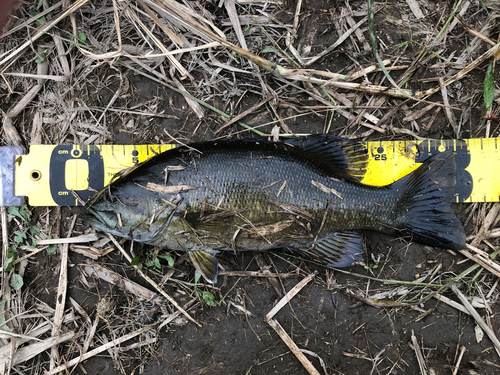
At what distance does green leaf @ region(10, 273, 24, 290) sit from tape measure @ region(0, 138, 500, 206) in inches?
32.4

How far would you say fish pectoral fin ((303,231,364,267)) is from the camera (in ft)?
11.9

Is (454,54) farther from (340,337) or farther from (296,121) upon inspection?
(340,337)

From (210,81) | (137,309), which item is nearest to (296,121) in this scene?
(210,81)

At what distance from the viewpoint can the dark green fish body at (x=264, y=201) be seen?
3.35 m

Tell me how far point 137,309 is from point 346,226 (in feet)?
8.15

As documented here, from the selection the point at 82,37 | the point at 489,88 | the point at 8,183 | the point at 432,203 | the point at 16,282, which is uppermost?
the point at 82,37

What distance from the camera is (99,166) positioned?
150 inches

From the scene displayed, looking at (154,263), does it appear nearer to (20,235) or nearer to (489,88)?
(20,235)

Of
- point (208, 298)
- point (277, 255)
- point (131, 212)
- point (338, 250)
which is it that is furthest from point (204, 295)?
point (338, 250)

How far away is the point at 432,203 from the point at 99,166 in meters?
3.63

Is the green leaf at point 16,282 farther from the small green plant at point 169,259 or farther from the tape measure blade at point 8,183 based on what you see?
the small green plant at point 169,259

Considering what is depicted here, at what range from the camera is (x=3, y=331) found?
12.0ft

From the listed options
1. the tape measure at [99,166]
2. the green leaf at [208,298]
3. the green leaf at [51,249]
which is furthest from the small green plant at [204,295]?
the green leaf at [51,249]

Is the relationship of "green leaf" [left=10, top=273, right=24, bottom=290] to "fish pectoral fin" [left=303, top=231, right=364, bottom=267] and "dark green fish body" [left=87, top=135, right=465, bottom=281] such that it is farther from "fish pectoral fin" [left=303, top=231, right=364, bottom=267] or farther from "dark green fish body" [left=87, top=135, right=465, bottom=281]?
"fish pectoral fin" [left=303, top=231, right=364, bottom=267]
